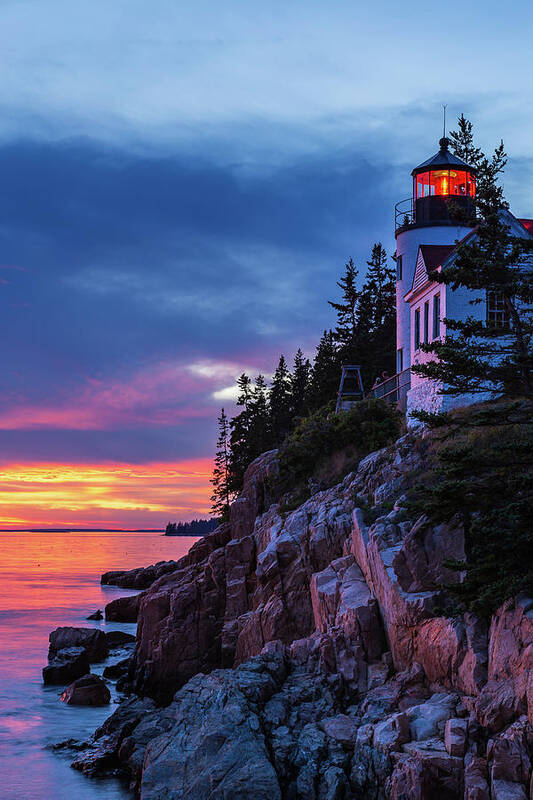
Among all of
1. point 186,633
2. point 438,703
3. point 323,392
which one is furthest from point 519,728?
point 323,392

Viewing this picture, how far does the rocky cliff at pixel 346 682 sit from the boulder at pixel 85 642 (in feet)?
31.4

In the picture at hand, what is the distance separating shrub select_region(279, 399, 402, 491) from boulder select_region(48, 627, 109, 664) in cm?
1269

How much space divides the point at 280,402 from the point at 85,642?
135 feet

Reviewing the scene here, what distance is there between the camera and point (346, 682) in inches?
758

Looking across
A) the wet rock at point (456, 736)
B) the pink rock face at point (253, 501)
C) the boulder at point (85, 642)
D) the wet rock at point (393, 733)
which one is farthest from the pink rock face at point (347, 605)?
the boulder at point (85, 642)

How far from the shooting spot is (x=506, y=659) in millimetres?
15219

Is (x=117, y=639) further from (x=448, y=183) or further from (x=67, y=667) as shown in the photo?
(x=448, y=183)

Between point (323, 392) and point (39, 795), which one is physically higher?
point (323, 392)

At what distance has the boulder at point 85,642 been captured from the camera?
38.6 meters

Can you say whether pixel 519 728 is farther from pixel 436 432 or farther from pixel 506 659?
pixel 436 432

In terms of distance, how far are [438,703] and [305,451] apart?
1805 cm

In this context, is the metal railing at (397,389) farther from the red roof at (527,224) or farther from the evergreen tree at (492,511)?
the evergreen tree at (492,511)

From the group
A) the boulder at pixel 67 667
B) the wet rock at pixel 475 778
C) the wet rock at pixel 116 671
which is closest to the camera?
the wet rock at pixel 475 778

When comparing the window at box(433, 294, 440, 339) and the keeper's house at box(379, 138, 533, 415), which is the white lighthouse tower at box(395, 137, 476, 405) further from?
the window at box(433, 294, 440, 339)
